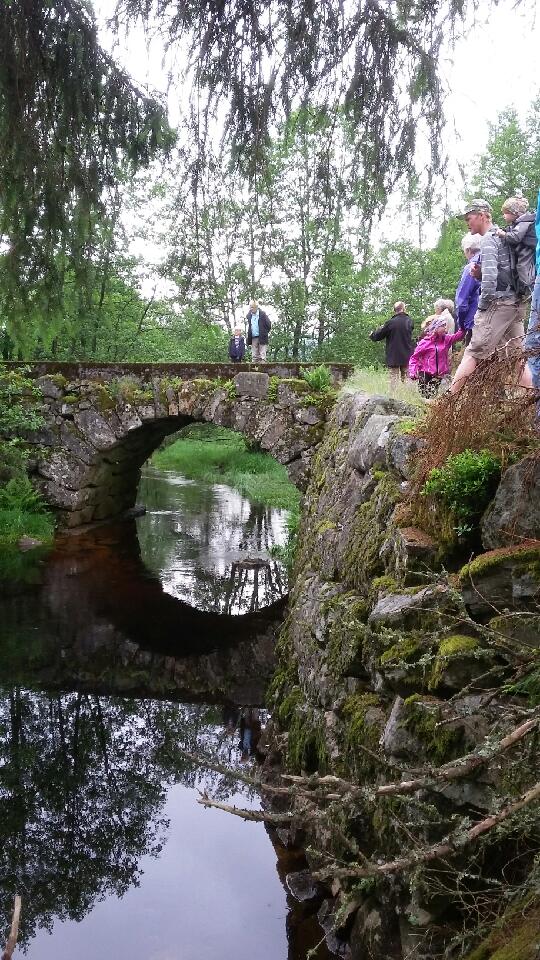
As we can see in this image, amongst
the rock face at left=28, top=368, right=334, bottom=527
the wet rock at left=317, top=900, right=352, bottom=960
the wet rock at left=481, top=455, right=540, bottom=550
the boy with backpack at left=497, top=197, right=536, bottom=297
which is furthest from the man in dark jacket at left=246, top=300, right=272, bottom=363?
the wet rock at left=317, top=900, right=352, bottom=960

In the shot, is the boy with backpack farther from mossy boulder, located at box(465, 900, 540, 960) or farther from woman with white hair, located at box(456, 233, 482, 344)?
mossy boulder, located at box(465, 900, 540, 960)

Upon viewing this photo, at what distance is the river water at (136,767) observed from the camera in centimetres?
403

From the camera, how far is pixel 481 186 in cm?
1919

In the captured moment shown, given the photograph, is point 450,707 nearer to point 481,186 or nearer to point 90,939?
point 90,939

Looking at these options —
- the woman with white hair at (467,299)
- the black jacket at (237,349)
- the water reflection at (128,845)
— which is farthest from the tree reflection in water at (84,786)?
the black jacket at (237,349)

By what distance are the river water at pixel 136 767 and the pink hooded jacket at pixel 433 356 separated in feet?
11.7

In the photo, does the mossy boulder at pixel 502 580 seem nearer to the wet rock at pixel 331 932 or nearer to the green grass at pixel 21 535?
the wet rock at pixel 331 932

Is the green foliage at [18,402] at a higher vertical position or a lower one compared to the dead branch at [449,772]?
higher

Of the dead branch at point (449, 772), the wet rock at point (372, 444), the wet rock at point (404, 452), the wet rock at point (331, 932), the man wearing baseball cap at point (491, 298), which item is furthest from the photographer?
the wet rock at point (372, 444)

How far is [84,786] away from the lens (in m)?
5.34

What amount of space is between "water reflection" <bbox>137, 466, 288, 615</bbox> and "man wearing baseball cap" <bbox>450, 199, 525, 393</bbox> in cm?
588

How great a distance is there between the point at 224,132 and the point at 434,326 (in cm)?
333

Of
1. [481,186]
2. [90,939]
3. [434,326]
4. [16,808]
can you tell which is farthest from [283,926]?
[481,186]

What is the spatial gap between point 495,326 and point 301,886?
146 inches
